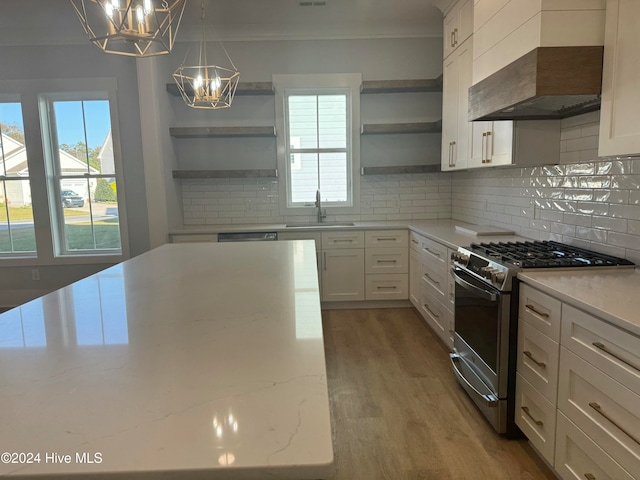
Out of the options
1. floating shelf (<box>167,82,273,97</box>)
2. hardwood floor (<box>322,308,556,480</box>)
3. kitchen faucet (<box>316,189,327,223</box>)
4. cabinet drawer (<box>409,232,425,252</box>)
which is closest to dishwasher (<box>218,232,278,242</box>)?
kitchen faucet (<box>316,189,327,223</box>)

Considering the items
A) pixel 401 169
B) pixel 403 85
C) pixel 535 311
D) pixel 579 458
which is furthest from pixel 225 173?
pixel 579 458

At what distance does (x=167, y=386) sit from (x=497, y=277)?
163 centimetres

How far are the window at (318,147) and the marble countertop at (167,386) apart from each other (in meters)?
3.08

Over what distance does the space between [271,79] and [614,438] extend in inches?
159

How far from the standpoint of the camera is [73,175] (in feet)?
A: 14.2

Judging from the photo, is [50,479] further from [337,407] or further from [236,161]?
[236,161]

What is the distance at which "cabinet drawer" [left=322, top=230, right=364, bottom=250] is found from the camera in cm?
395

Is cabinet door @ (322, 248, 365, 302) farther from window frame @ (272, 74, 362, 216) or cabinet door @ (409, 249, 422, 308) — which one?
window frame @ (272, 74, 362, 216)

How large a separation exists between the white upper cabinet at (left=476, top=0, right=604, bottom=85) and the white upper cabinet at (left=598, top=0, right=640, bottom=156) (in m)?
0.09

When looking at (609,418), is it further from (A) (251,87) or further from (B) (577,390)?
(A) (251,87)

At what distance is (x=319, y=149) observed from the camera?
447 centimetres

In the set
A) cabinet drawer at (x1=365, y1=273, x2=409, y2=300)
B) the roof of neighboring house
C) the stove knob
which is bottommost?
cabinet drawer at (x1=365, y1=273, x2=409, y2=300)

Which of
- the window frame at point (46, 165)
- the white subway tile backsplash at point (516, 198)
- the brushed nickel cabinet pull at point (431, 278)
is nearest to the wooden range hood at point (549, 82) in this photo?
the white subway tile backsplash at point (516, 198)

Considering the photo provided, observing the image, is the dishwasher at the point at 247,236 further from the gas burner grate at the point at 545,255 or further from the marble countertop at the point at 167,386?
the marble countertop at the point at 167,386
